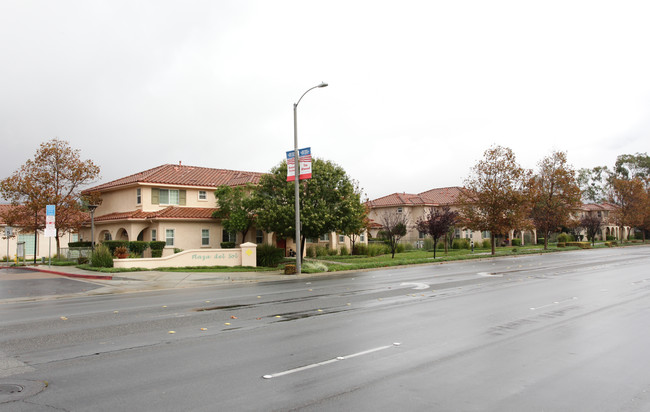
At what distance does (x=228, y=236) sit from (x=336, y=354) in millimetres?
30186

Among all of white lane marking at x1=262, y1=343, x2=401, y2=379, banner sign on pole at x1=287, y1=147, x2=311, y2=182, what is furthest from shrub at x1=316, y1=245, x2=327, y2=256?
white lane marking at x1=262, y1=343, x2=401, y2=379

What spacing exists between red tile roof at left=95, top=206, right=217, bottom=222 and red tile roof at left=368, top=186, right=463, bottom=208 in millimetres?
28080

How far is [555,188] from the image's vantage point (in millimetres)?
51438

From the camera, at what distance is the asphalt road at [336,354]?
5438 mm

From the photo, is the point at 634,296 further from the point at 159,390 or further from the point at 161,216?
the point at 161,216

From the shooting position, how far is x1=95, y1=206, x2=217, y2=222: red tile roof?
33.2 metres

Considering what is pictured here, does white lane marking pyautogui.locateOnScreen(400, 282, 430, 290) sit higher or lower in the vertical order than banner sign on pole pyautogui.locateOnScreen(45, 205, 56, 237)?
lower

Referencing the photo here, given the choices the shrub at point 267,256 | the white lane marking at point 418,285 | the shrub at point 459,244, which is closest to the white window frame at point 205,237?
the shrub at point 267,256

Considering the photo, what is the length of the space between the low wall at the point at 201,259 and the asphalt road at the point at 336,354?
12.8 metres

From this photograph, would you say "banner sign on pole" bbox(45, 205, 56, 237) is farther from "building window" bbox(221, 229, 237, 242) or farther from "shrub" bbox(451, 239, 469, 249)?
"shrub" bbox(451, 239, 469, 249)

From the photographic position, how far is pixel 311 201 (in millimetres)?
30062

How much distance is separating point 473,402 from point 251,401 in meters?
2.45

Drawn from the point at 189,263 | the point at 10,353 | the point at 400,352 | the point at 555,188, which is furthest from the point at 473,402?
the point at 555,188

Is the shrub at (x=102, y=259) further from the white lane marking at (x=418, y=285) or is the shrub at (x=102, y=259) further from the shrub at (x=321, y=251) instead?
the white lane marking at (x=418, y=285)
